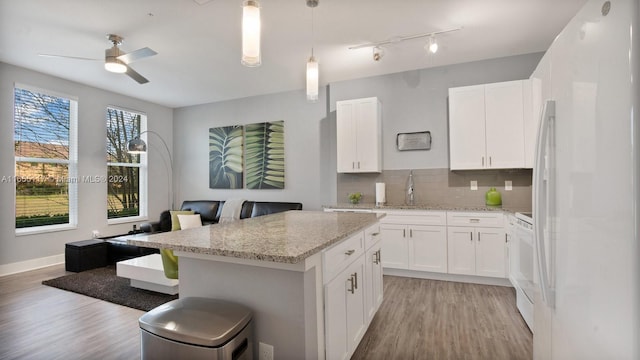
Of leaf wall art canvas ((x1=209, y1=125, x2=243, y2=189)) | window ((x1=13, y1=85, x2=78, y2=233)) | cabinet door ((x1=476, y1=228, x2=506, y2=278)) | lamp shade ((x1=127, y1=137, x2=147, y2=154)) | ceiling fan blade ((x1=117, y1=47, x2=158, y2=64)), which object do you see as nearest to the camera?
ceiling fan blade ((x1=117, y1=47, x2=158, y2=64))

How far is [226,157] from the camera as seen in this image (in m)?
5.92

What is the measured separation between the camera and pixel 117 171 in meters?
5.44

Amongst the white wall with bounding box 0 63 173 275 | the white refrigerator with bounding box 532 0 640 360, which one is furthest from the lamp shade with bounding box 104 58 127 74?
the white refrigerator with bounding box 532 0 640 360

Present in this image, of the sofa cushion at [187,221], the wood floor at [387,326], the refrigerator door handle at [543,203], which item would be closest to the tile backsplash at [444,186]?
the wood floor at [387,326]

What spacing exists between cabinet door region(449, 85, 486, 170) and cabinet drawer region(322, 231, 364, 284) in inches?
92.6

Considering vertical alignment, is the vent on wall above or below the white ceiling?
below

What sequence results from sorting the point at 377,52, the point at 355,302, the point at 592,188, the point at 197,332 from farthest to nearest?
the point at 377,52
the point at 355,302
the point at 197,332
the point at 592,188

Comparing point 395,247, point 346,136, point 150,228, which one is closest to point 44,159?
point 150,228

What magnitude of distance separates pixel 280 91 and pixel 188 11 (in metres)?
2.64

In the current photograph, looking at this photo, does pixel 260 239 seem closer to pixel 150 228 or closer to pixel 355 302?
pixel 355 302

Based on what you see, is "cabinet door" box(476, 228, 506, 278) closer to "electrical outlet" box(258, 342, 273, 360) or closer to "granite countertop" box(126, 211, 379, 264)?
"granite countertop" box(126, 211, 379, 264)

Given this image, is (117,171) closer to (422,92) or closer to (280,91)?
(280,91)

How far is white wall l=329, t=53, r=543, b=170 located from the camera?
12.9ft

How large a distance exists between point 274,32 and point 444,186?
2.91 metres
